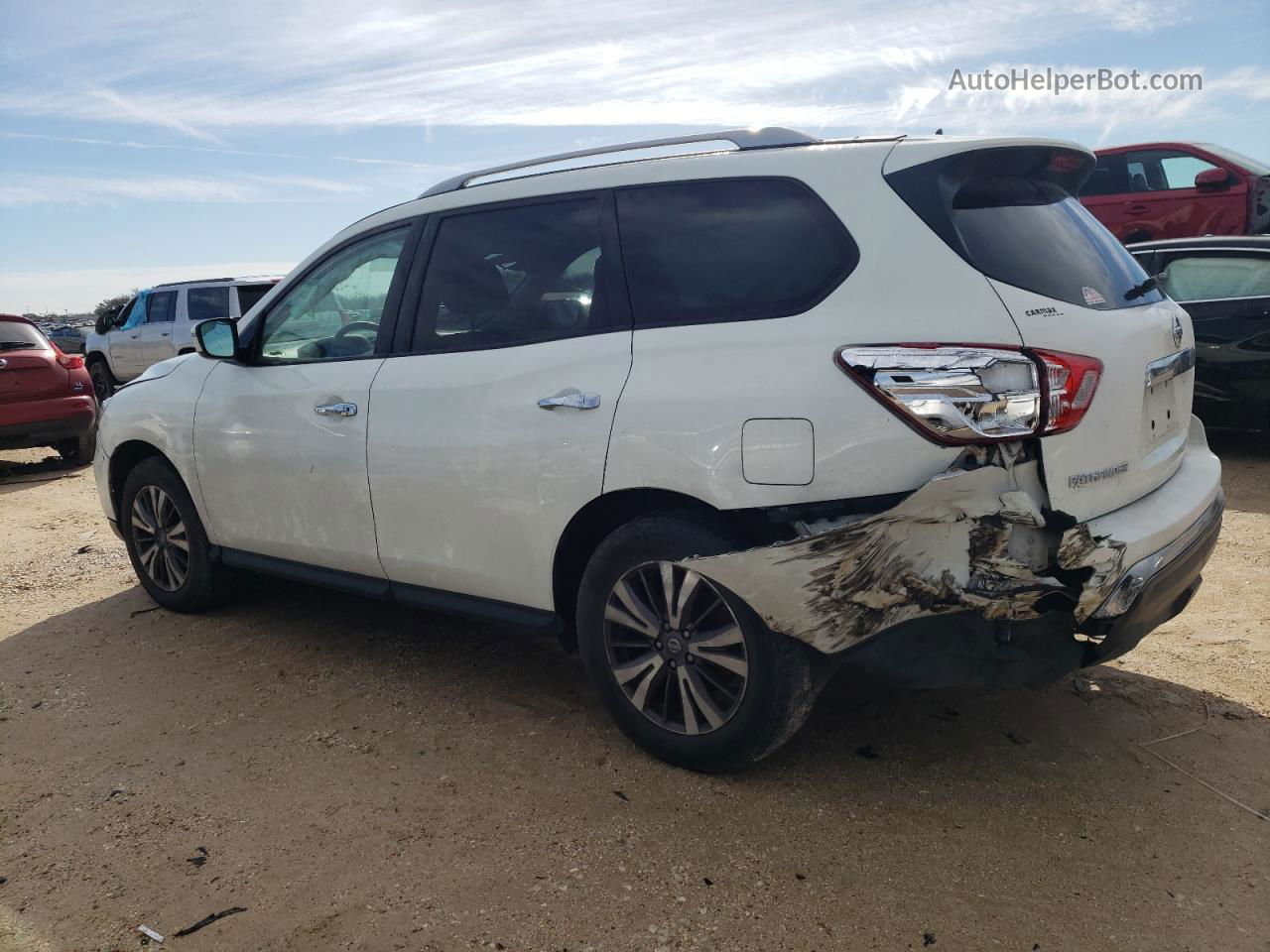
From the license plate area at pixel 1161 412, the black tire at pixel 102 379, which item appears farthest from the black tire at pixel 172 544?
the black tire at pixel 102 379

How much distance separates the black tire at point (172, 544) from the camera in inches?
197

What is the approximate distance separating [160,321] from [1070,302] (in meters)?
16.4

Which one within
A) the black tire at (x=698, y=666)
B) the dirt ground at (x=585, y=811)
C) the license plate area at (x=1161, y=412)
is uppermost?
the license plate area at (x=1161, y=412)

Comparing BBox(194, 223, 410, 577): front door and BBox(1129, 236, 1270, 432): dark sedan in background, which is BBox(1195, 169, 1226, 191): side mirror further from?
BBox(194, 223, 410, 577): front door

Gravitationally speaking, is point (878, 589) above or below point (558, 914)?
above

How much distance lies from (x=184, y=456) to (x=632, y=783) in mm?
2804

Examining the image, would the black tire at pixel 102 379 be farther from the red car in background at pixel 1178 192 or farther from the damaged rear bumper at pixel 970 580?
the damaged rear bumper at pixel 970 580

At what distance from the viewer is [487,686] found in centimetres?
415

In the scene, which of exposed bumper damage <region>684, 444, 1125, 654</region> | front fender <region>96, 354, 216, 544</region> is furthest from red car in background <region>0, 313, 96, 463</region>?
exposed bumper damage <region>684, 444, 1125, 654</region>

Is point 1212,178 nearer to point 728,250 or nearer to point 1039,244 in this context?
point 1039,244

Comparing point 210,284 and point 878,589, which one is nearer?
point 878,589

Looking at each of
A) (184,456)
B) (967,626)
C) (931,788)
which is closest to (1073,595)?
(967,626)

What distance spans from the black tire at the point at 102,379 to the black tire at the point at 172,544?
556 inches

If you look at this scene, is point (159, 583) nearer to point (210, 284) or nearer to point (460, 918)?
point (460, 918)
